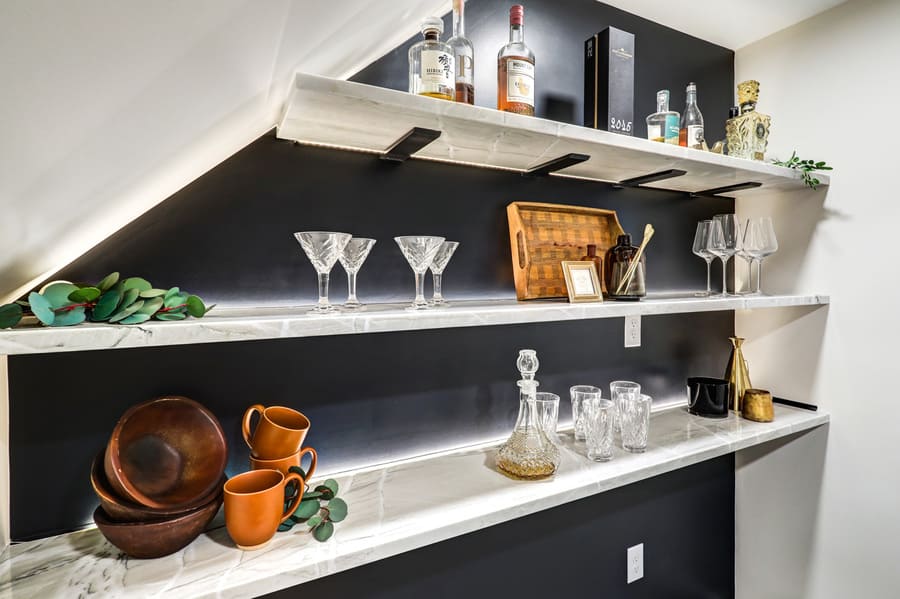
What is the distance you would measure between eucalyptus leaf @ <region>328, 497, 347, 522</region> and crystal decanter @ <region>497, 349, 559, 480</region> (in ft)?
1.46

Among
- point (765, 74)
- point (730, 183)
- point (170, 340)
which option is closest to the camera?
point (170, 340)

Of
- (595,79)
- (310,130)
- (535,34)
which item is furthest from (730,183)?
(310,130)

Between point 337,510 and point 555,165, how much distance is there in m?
1.08

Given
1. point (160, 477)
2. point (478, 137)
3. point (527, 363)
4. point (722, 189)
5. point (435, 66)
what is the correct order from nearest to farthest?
point (160, 477), point (435, 66), point (478, 137), point (527, 363), point (722, 189)

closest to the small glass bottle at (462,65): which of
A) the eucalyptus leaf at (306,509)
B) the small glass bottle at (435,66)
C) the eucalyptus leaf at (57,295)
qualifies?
the small glass bottle at (435,66)

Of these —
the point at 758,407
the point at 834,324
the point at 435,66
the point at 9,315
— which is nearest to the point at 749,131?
the point at 834,324

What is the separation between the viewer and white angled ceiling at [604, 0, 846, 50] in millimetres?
1596

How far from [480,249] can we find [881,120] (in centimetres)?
145

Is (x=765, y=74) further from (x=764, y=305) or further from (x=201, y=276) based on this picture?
(x=201, y=276)

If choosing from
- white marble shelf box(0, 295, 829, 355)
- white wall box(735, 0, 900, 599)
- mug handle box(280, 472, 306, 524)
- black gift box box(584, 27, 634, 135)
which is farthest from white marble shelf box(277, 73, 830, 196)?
mug handle box(280, 472, 306, 524)

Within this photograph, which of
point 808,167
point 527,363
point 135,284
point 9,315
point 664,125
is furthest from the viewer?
point 808,167

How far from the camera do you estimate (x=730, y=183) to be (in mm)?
1688

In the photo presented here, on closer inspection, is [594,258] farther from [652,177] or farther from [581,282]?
[652,177]

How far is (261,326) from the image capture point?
0.80 m
